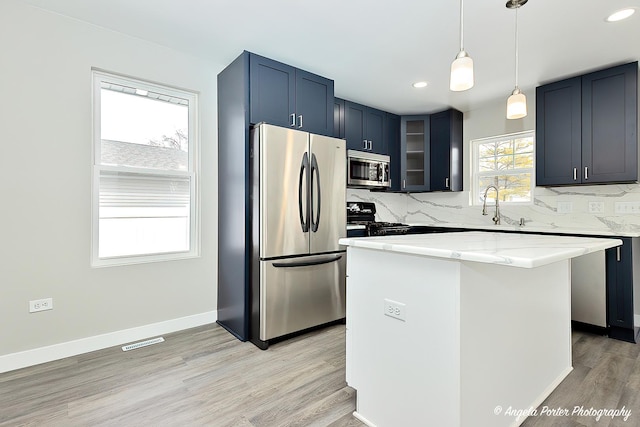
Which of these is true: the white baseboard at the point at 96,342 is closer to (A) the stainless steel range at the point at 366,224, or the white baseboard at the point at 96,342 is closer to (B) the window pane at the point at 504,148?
(A) the stainless steel range at the point at 366,224

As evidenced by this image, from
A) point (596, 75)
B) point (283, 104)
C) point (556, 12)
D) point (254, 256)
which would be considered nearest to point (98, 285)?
point (254, 256)

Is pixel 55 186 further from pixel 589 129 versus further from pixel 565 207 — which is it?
pixel 565 207

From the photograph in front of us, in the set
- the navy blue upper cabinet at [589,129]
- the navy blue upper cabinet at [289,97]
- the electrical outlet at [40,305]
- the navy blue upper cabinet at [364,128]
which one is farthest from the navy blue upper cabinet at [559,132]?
the electrical outlet at [40,305]

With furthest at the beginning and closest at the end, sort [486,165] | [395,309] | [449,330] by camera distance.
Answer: [486,165]
[395,309]
[449,330]

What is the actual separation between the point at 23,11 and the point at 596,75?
4972 millimetres

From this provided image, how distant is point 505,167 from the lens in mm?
4211

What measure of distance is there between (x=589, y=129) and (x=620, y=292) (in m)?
1.59

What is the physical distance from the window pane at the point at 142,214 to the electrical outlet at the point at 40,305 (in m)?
0.45

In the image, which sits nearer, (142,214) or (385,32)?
(385,32)

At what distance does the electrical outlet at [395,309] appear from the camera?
1.52m

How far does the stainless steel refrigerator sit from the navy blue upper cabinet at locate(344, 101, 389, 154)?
42.7 inches

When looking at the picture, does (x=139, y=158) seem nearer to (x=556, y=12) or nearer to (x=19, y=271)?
(x=19, y=271)

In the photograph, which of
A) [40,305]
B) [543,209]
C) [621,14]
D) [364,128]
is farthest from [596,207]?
[40,305]

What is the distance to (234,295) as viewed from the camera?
2949 mm
